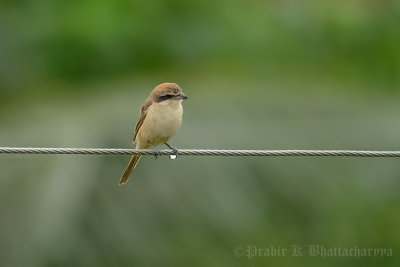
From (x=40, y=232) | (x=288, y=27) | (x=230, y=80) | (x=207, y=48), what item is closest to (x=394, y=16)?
(x=288, y=27)

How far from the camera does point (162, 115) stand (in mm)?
10336

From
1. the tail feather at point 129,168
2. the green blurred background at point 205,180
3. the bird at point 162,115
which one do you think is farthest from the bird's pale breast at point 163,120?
the green blurred background at point 205,180

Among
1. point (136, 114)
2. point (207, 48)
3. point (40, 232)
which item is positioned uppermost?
point (207, 48)

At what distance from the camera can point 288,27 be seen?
55.3ft

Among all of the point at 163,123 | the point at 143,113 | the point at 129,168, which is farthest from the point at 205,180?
the point at 163,123

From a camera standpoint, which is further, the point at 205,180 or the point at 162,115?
the point at 205,180

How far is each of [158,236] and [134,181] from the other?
2.02 feet

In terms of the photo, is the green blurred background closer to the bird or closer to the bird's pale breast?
the bird

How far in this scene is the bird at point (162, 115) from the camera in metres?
10.3

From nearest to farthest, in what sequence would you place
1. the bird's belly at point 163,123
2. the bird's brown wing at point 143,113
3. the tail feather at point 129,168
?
1. the bird's belly at point 163,123
2. the bird's brown wing at point 143,113
3. the tail feather at point 129,168

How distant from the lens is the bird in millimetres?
10320

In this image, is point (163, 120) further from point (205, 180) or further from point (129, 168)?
point (205, 180)

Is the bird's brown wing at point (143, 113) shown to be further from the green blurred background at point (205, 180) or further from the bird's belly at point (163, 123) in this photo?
the green blurred background at point (205, 180)

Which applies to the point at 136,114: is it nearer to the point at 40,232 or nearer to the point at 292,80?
the point at 40,232
